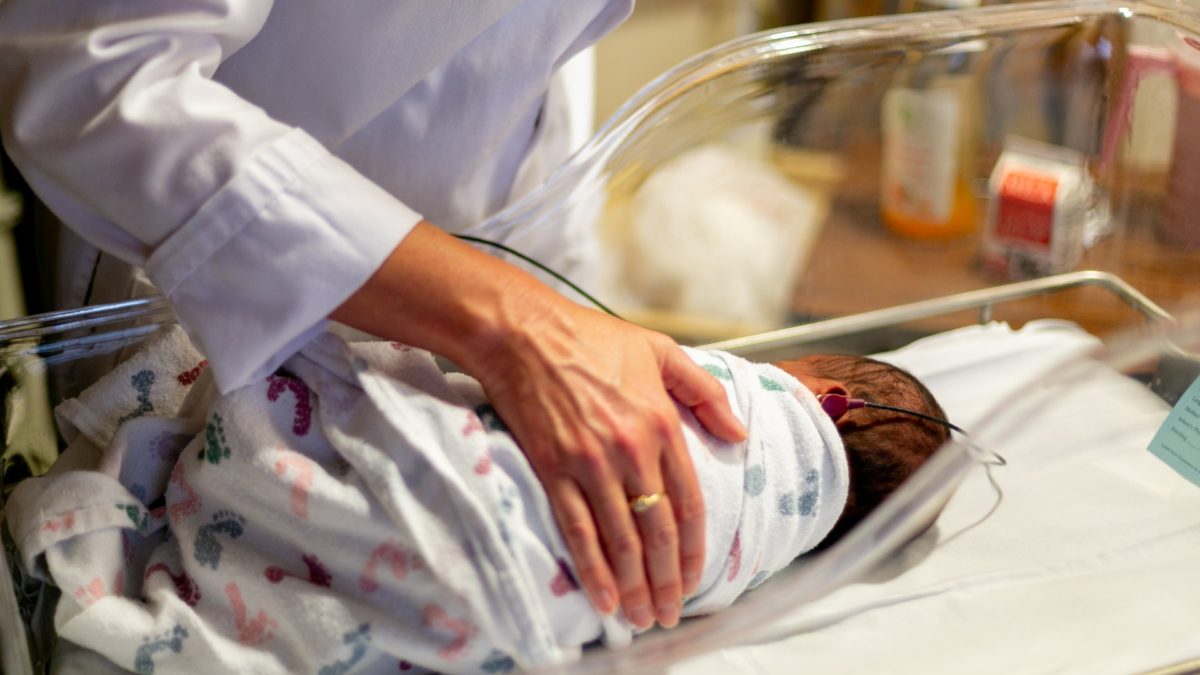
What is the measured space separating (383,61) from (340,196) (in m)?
0.18

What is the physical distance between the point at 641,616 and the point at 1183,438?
48cm

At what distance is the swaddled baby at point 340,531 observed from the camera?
691 mm

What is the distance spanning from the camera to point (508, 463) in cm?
72

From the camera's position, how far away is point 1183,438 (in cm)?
92

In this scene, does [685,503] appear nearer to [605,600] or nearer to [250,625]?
[605,600]

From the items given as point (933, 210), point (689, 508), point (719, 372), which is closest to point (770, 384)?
point (719, 372)

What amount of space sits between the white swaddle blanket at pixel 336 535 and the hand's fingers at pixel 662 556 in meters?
0.03

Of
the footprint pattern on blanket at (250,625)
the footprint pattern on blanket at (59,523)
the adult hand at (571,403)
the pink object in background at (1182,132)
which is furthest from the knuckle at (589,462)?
the pink object in background at (1182,132)

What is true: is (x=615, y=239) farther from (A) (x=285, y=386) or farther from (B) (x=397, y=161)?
(A) (x=285, y=386)

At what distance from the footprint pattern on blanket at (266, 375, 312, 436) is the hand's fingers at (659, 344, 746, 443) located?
231 mm

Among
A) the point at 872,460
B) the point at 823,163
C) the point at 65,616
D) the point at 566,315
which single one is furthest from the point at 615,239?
the point at 65,616

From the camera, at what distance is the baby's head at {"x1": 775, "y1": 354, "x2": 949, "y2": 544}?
2.94 ft

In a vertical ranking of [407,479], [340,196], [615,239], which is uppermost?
[340,196]

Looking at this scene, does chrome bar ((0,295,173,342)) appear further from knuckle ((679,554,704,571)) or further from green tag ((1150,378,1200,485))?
green tag ((1150,378,1200,485))
